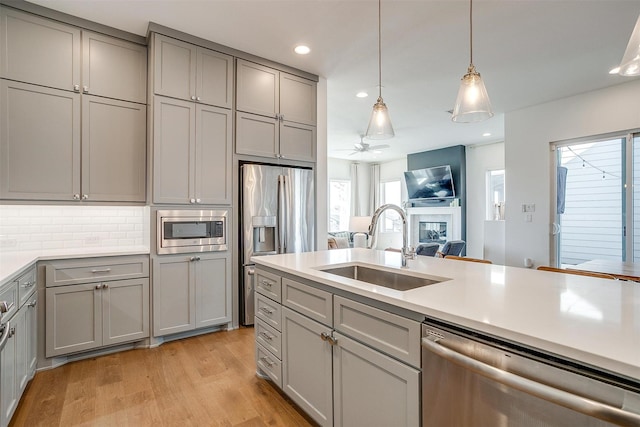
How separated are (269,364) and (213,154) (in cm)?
203

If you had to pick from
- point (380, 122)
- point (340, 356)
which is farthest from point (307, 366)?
point (380, 122)

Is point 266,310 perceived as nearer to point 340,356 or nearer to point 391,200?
point 340,356

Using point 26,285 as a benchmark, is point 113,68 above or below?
above

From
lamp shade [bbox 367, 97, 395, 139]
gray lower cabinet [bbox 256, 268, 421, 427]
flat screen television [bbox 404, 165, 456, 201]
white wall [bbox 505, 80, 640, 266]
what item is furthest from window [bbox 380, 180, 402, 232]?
gray lower cabinet [bbox 256, 268, 421, 427]

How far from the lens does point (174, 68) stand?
300cm

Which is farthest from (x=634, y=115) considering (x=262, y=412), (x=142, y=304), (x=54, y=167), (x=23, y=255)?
(x=23, y=255)

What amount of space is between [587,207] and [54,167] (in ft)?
19.7

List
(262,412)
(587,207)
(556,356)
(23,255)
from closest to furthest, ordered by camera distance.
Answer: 1. (556,356)
2. (262,412)
3. (23,255)
4. (587,207)

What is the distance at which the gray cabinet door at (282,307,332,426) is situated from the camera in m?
1.64

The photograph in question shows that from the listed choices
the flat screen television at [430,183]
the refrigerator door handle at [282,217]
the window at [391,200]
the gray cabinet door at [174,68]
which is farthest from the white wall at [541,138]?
the gray cabinet door at [174,68]

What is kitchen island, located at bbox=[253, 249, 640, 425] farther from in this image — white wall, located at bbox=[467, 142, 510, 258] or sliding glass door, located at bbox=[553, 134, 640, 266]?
white wall, located at bbox=[467, 142, 510, 258]

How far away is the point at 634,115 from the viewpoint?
3.94 meters

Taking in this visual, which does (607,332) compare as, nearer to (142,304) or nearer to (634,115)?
(142,304)

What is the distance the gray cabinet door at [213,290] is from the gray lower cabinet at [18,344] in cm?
118
